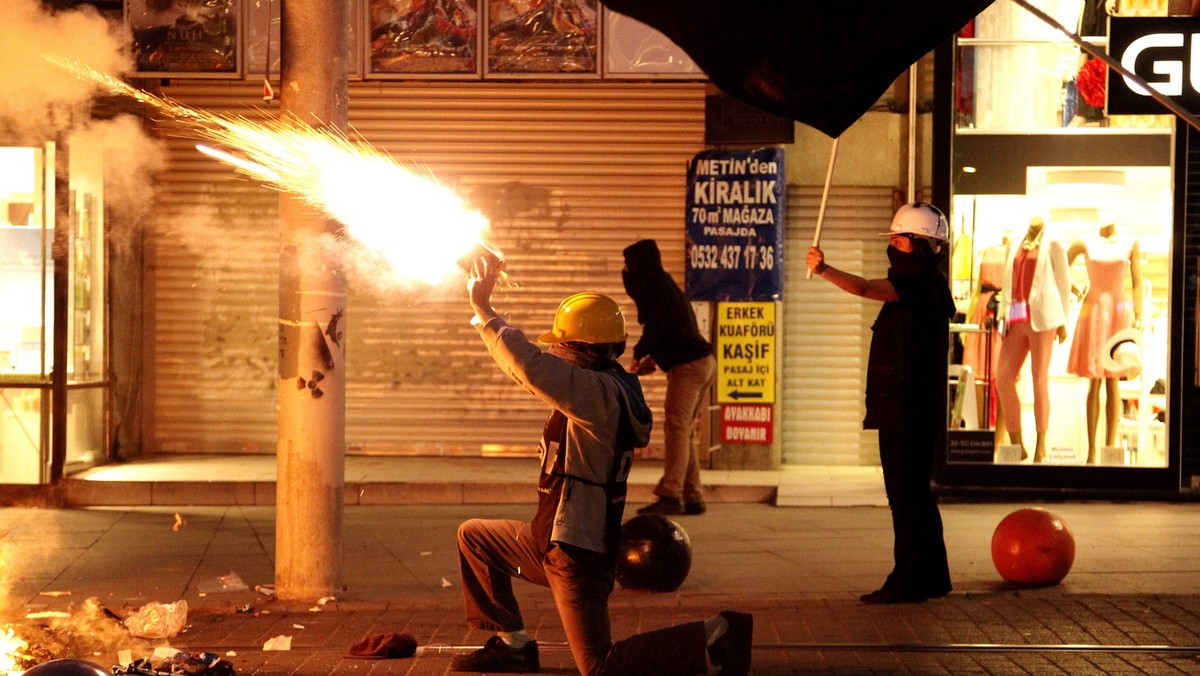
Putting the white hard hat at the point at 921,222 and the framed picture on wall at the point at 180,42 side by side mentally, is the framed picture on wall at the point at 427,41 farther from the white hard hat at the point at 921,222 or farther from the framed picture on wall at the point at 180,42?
the white hard hat at the point at 921,222

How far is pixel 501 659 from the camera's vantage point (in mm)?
6188

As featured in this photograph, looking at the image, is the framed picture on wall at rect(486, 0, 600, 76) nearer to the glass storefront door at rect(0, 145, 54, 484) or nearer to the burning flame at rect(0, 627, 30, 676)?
the glass storefront door at rect(0, 145, 54, 484)

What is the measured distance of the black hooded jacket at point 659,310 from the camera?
34.7 ft

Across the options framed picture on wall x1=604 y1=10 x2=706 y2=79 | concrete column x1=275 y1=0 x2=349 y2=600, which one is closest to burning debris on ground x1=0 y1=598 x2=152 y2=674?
concrete column x1=275 y1=0 x2=349 y2=600

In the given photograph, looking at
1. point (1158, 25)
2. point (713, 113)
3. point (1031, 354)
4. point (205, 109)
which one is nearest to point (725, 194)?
point (713, 113)

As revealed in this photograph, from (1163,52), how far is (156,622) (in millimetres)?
8306

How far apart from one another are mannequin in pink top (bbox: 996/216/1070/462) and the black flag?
20.5 feet

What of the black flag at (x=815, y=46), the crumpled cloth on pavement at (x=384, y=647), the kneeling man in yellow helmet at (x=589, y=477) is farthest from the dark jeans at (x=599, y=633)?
the black flag at (x=815, y=46)

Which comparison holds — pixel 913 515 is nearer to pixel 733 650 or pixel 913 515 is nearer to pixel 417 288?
pixel 733 650

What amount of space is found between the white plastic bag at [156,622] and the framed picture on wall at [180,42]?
6983 millimetres

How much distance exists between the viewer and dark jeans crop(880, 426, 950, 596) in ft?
25.0

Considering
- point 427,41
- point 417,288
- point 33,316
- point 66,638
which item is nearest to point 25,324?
point 33,316

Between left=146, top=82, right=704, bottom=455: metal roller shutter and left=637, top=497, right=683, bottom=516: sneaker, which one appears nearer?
left=637, top=497, right=683, bottom=516: sneaker

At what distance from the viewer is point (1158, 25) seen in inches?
431
